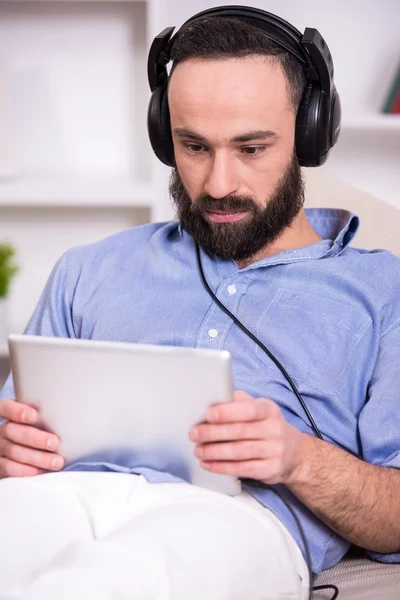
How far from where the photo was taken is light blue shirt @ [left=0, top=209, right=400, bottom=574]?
1.31 meters

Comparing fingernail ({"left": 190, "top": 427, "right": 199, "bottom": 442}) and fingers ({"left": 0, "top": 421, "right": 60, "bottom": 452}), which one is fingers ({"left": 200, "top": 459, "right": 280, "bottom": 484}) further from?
fingers ({"left": 0, "top": 421, "right": 60, "bottom": 452})

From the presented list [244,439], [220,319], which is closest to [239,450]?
[244,439]

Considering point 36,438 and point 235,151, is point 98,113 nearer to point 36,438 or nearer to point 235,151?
point 235,151

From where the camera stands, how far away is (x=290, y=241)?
4.96 feet

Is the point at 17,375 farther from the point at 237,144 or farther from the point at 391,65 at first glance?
the point at 391,65

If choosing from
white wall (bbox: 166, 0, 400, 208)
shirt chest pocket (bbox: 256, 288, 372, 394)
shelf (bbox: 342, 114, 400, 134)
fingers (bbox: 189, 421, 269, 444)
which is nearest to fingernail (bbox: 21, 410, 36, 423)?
fingers (bbox: 189, 421, 269, 444)

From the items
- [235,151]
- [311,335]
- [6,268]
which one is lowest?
[6,268]

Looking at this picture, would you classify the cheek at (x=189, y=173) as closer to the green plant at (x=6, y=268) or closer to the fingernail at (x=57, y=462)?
the fingernail at (x=57, y=462)

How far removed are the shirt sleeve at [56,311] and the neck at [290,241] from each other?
0.30 metres

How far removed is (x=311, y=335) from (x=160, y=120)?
1.43 feet

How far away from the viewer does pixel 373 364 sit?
135 centimetres

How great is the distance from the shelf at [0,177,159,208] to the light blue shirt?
838 mm

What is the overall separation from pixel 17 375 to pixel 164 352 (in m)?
0.23

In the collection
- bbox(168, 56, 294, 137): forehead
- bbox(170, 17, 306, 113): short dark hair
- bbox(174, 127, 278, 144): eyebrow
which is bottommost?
bbox(174, 127, 278, 144): eyebrow
